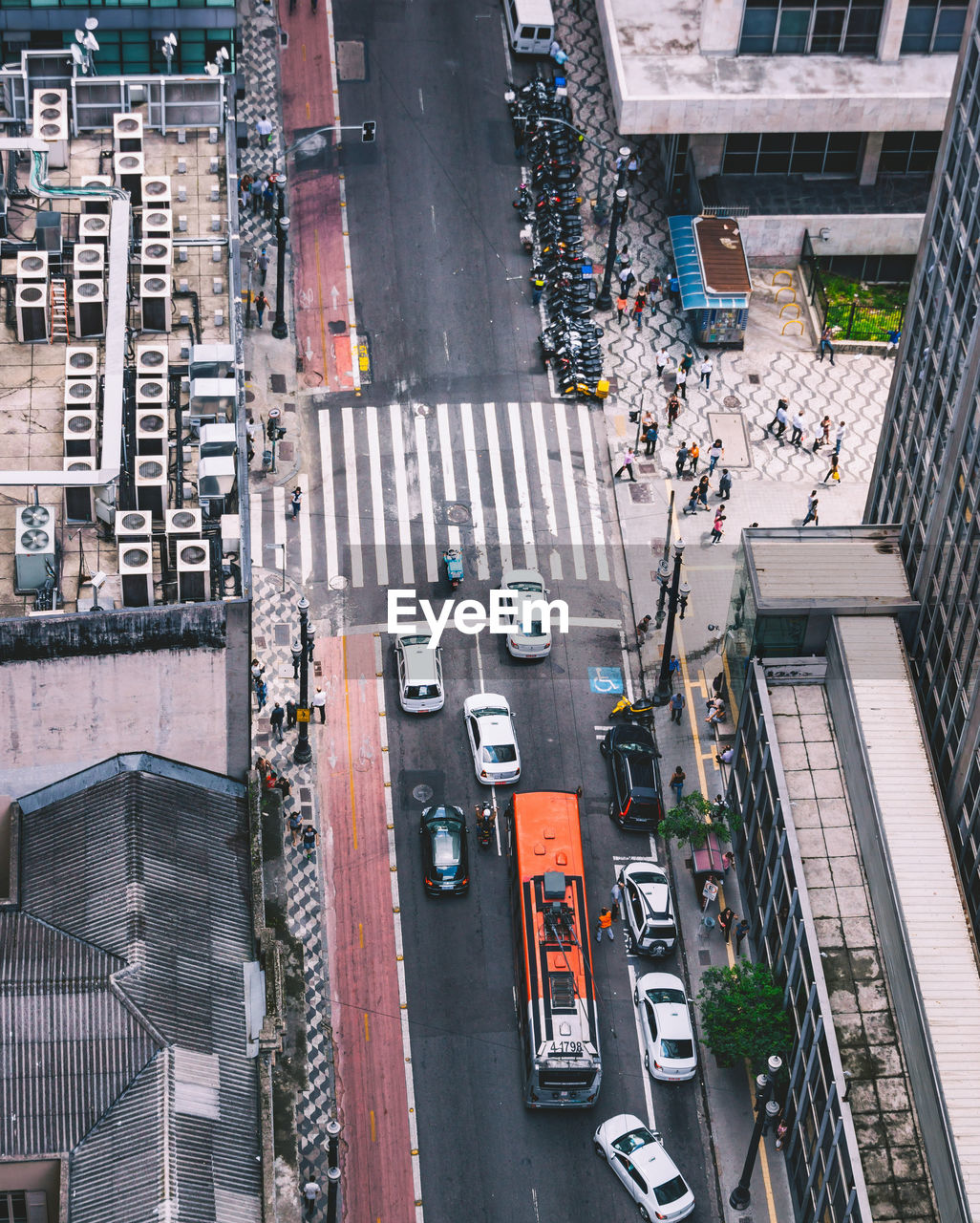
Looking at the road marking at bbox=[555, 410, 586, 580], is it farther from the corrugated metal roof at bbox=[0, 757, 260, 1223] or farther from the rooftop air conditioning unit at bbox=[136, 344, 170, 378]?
the corrugated metal roof at bbox=[0, 757, 260, 1223]

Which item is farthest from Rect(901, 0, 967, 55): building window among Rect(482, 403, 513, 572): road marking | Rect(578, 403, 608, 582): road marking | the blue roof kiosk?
Rect(482, 403, 513, 572): road marking

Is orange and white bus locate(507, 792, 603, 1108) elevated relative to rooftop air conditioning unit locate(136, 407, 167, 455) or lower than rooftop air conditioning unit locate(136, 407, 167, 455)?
lower

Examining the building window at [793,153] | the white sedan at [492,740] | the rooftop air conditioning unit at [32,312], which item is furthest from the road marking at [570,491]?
the rooftop air conditioning unit at [32,312]

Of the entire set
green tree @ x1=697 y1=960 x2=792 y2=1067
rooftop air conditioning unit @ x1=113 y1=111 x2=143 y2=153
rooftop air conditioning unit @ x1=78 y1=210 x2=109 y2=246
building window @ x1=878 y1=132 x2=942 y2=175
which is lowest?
green tree @ x1=697 y1=960 x2=792 y2=1067

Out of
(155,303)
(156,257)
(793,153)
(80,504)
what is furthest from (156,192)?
(793,153)

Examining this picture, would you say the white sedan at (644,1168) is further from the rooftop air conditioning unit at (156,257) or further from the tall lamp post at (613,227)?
the tall lamp post at (613,227)

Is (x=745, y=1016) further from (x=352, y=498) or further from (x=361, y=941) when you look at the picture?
(x=352, y=498)
